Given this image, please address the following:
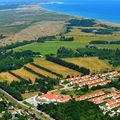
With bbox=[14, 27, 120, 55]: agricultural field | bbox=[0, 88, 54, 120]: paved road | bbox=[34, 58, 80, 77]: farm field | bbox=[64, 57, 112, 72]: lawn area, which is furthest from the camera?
bbox=[14, 27, 120, 55]: agricultural field

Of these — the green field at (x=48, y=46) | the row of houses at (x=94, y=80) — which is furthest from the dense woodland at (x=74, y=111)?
the green field at (x=48, y=46)

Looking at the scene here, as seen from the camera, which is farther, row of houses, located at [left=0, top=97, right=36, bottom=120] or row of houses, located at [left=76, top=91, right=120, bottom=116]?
row of houses, located at [left=76, top=91, right=120, bottom=116]

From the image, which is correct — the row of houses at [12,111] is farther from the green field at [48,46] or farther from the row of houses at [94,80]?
the green field at [48,46]

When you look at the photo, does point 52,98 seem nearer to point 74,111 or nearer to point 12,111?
point 12,111

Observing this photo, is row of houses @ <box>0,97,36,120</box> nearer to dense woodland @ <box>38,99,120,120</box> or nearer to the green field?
dense woodland @ <box>38,99,120,120</box>

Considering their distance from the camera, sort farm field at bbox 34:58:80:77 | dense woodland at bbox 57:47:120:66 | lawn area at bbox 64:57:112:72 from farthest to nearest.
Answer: dense woodland at bbox 57:47:120:66 < lawn area at bbox 64:57:112:72 < farm field at bbox 34:58:80:77

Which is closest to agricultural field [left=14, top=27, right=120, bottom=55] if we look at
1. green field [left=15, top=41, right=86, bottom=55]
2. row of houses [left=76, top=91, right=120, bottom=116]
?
green field [left=15, top=41, right=86, bottom=55]
